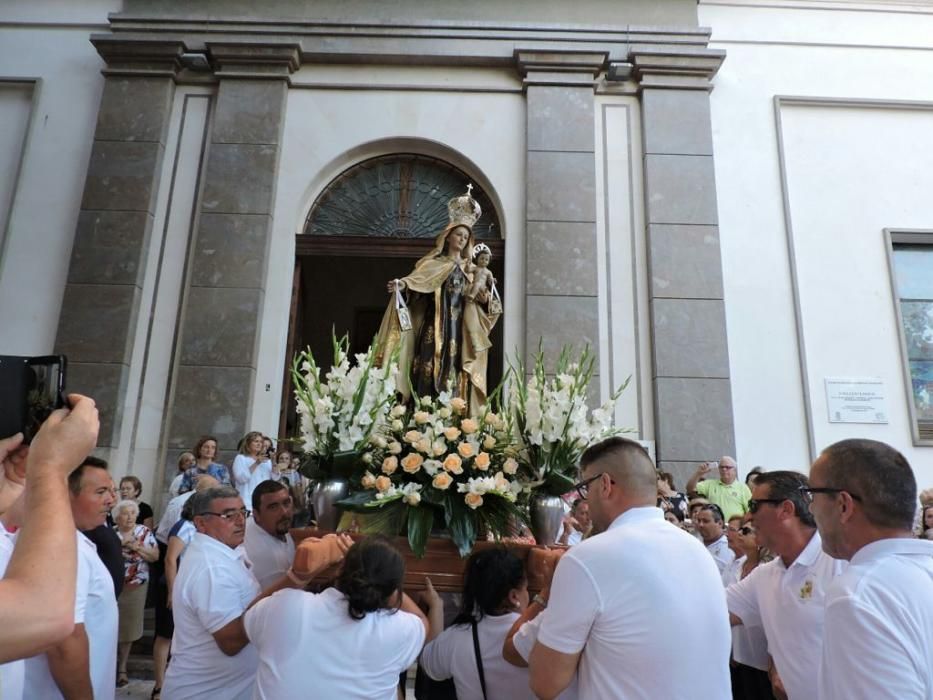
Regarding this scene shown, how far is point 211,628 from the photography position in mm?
2418

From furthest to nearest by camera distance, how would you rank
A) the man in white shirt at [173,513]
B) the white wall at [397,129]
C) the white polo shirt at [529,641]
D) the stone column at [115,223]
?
the white wall at [397,129]
the stone column at [115,223]
the man in white shirt at [173,513]
the white polo shirt at [529,641]

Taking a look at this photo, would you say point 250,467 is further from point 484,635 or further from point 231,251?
point 484,635

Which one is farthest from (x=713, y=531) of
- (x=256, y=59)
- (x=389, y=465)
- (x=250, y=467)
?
(x=256, y=59)

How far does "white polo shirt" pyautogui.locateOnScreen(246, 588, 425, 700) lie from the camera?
197 centimetres

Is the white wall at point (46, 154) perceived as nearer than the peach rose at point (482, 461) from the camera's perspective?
No

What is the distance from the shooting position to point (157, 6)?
343 inches

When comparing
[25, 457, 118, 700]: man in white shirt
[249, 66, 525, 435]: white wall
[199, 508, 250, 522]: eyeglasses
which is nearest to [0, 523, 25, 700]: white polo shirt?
[25, 457, 118, 700]: man in white shirt

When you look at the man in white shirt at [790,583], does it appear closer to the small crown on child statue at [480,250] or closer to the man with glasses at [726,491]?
the small crown on child statue at [480,250]

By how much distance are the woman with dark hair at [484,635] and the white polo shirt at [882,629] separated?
0.95 meters

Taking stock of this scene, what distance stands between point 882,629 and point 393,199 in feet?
25.2

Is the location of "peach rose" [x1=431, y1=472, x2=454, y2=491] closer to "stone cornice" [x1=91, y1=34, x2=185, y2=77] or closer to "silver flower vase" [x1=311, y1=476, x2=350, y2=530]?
"silver flower vase" [x1=311, y1=476, x2=350, y2=530]

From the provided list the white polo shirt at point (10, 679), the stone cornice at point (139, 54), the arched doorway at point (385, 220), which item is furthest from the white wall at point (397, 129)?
the white polo shirt at point (10, 679)

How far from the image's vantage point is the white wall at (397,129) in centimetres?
821

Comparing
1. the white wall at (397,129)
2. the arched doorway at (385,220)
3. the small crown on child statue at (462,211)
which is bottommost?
the small crown on child statue at (462,211)
